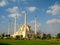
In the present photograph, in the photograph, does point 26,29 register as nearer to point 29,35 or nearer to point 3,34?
point 29,35

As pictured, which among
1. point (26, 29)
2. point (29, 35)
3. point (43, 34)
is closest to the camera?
point (43, 34)

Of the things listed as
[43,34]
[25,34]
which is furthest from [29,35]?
[43,34]

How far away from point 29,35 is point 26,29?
17.3 meters

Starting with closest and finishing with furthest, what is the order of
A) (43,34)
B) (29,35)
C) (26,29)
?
(43,34) < (29,35) < (26,29)

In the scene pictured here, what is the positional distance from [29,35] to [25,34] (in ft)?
24.4

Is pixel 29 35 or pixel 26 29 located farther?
pixel 26 29

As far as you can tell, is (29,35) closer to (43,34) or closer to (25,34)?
(25,34)

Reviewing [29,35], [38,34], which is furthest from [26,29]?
[38,34]

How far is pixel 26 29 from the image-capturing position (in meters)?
189

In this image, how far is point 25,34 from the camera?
167 m

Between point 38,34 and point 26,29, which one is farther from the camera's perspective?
point 26,29

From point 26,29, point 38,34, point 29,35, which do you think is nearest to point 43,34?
point 38,34

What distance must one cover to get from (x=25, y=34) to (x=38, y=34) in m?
13.8

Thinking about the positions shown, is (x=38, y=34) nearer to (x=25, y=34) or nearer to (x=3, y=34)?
(x=25, y=34)
